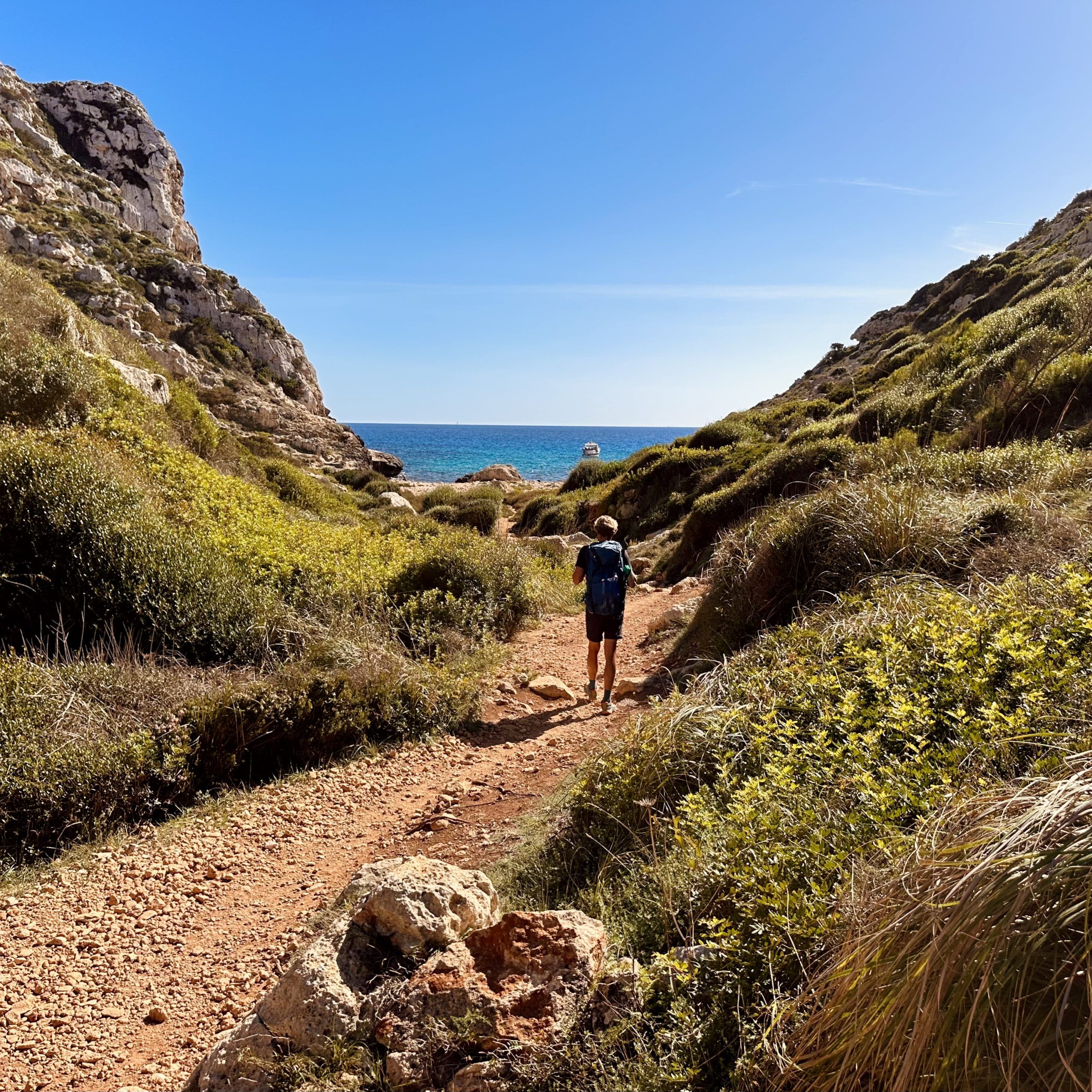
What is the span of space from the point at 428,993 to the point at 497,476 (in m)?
45.9

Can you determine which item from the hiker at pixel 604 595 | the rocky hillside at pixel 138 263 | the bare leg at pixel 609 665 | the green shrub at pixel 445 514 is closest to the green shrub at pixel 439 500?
the green shrub at pixel 445 514

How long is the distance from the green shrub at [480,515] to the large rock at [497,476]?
19764mm

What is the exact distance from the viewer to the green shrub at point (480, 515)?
2492 cm

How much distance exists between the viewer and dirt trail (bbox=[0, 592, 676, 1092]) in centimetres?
348

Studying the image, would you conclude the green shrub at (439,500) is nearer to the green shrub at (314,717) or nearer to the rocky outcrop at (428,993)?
the green shrub at (314,717)

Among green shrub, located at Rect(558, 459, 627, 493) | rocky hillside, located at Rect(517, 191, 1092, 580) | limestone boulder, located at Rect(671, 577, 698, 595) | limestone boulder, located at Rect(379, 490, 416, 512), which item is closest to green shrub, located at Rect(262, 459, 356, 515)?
limestone boulder, located at Rect(379, 490, 416, 512)

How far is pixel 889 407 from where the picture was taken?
13.8 m

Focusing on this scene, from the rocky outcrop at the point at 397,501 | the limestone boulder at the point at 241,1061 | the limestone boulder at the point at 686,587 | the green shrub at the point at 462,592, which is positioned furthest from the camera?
the rocky outcrop at the point at 397,501

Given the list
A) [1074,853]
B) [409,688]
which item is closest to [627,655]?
[409,688]

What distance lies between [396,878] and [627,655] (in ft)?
21.7

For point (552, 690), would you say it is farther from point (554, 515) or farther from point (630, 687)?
point (554, 515)

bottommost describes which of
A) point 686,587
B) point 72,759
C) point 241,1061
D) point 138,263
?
point 241,1061

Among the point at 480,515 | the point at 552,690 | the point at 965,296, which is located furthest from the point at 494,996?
the point at 965,296

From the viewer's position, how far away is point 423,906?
311 cm
